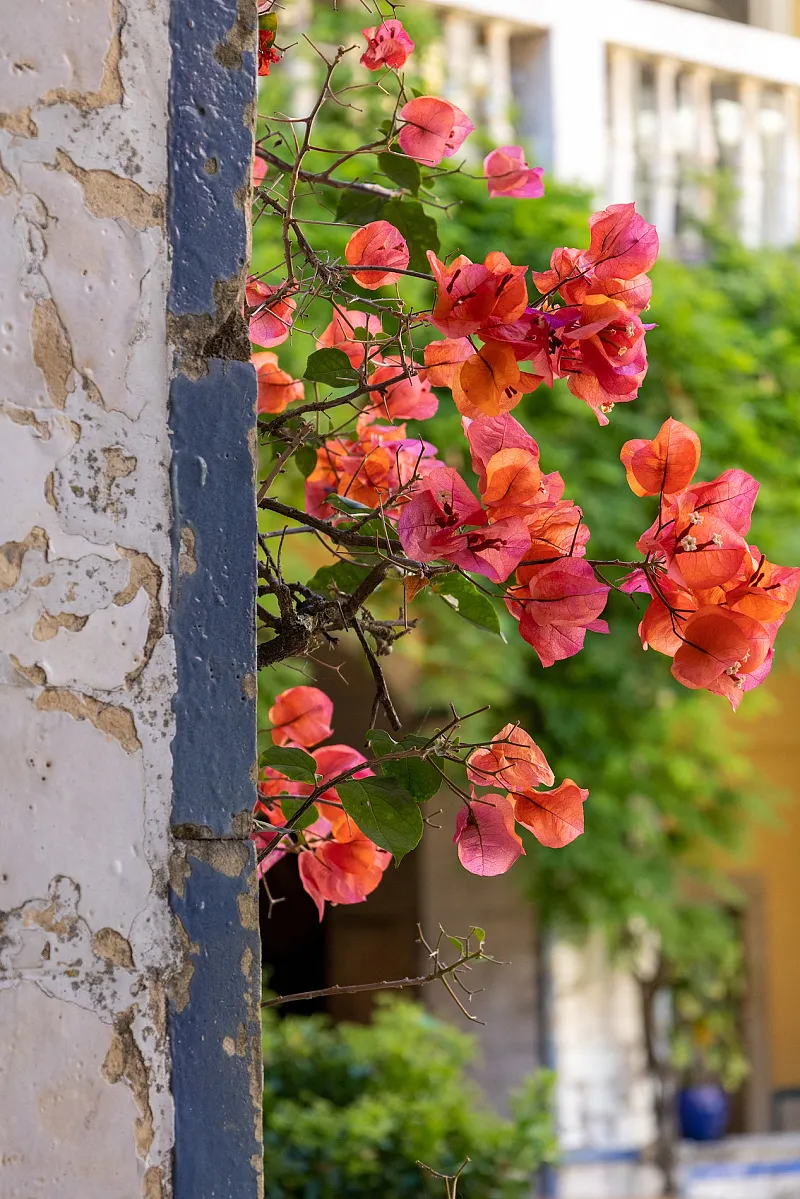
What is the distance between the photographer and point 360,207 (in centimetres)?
113

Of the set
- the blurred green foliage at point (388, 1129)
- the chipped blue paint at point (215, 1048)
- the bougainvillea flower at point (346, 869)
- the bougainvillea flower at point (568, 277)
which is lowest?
the blurred green foliage at point (388, 1129)

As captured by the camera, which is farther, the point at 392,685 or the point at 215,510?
the point at 392,685

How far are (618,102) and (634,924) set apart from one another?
8.89 ft

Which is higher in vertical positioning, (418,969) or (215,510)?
(215,510)

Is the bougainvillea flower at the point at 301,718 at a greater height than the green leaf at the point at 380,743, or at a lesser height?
greater

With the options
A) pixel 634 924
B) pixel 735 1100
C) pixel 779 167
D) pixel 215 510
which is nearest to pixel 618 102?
pixel 779 167

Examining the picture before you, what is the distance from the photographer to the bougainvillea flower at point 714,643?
80cm

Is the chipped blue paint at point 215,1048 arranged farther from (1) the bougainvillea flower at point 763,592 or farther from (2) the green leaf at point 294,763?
(1) the bougainvillea flower at point 763,592

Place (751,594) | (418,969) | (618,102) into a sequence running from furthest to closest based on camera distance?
(418,969), (618,102), (751,594)

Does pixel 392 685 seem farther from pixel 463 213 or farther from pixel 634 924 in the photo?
pixel 463 213

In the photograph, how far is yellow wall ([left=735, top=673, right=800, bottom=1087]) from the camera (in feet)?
22.0

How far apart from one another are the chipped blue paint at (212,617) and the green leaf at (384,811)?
0.07 metres

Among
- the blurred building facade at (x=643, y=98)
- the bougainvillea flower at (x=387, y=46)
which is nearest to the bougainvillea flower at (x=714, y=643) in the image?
the bougainvillea flower at (x=387, y=46)

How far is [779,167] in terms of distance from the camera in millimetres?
4785
